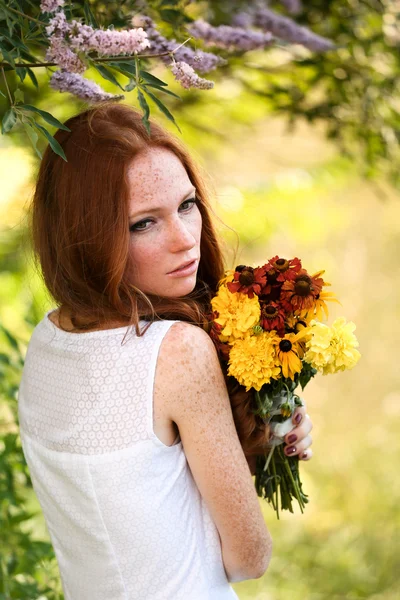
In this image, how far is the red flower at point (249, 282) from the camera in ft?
4.55

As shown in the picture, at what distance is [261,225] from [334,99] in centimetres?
145

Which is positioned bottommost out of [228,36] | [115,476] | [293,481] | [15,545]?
[15,545]

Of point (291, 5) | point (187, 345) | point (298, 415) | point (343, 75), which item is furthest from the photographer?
point (343, 75)

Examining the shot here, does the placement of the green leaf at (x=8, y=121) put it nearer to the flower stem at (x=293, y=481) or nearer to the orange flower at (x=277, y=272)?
the orange flower at (x=277, y=272)

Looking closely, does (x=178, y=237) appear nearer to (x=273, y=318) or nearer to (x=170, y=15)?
(x=273, y=318)

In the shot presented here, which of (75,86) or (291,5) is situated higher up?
(75,86)

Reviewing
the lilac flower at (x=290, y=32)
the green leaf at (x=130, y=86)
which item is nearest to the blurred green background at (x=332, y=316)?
the lilac flower at (x=290, y=32)

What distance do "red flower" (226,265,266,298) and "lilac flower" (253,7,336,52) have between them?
0.97m

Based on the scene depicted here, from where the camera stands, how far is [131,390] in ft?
4.19

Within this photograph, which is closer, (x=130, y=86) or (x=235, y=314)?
(x=130, y=86)

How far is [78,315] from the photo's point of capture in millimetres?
1403

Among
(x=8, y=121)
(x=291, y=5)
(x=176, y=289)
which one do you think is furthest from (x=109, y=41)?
(x=291, y=5)

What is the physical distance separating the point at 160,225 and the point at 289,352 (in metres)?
0.32

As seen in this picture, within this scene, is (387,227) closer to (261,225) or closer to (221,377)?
(261,225)
